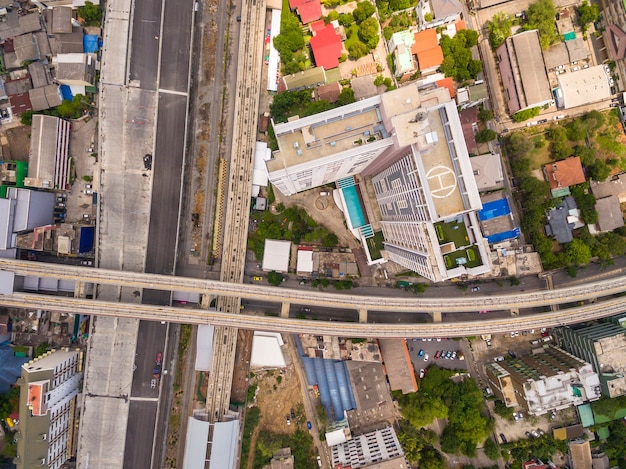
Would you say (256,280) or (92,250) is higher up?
(92,250)

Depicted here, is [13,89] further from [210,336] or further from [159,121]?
[210,336]

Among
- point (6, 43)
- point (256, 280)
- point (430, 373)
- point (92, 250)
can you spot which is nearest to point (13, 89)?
point (6, 43)

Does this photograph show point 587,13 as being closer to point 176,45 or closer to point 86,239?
point 176,45

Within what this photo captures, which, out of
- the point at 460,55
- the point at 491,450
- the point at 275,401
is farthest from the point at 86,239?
the point at 491,450

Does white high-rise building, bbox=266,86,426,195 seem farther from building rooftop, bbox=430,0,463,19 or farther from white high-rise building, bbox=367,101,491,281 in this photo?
building rooftop, bbox=430,0,463,19

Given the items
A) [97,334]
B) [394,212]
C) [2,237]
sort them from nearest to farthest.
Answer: [394,212] → [2,237] → [97,334]

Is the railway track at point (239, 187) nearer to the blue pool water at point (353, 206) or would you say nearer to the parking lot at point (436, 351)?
the blue pool water at point (353, 206)

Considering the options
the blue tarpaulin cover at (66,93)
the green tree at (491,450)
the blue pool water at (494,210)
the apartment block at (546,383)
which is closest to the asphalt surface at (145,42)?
the blue tarpaulin cover at (66,93)

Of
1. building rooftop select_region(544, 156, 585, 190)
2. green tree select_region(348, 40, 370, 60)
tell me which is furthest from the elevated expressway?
green tree select_region(348, 40, 370, 60)
